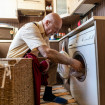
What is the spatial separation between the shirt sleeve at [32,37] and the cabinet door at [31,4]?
4.62ft

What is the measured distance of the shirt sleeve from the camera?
0.95m

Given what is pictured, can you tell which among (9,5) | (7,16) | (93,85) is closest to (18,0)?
(9,5)

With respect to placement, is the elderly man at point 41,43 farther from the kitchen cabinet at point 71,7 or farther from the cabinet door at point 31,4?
the cabinet door at point 31,4

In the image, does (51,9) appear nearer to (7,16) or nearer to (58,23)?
(7,16)

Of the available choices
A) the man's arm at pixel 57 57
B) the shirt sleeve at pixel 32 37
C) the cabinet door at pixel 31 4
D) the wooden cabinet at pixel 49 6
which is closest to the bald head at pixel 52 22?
the shirt sleeve at pixel 32 37

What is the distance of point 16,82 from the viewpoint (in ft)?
2.23

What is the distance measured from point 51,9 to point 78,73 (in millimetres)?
1828

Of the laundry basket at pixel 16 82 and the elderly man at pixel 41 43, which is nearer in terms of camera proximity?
the laundry basket at pixel 16 82

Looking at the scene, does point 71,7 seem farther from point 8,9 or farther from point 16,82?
point 16,82

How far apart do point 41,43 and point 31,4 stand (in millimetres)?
1660

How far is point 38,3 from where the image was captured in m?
2.30

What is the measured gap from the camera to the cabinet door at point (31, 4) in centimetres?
221

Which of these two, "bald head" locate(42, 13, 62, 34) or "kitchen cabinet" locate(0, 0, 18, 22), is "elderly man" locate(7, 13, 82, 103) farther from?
"kitchen cabinet" locate(0, 0, 18, 22)

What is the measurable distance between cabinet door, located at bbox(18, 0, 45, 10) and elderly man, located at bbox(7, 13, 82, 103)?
4.07 feet
